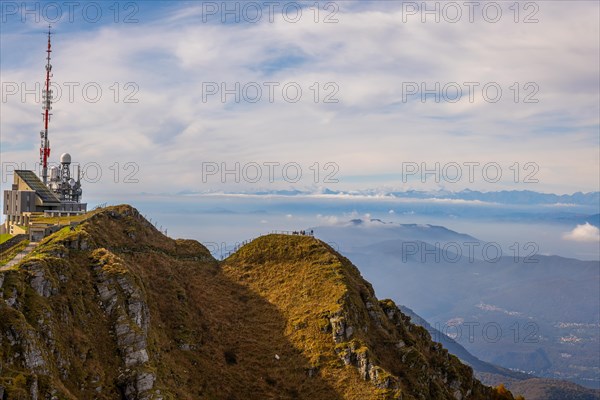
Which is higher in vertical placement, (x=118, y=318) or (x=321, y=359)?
(x=118, y=318)

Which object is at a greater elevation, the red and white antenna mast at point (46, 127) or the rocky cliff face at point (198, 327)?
the red and white antenna mast at point (46, 127)

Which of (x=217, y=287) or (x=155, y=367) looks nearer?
(x=155, y=367)

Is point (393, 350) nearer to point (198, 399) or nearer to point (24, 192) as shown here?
point (198, 399)

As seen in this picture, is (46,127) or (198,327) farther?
(46,127)

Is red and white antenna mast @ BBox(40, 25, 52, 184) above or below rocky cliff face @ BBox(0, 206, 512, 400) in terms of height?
above

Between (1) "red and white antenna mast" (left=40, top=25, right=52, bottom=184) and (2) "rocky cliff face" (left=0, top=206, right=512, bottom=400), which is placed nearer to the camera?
(2) "rocky cliff face" (left=0, top=206, right=512, bottom=400)

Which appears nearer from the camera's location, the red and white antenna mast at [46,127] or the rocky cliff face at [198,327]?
the rocky cliff face at [198,327]

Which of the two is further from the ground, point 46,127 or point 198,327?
point 46,127

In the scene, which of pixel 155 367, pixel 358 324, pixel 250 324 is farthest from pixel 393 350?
pixel 155 367
